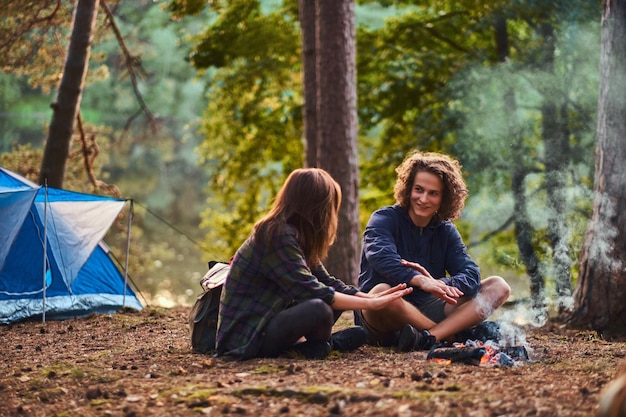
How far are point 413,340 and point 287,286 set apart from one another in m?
0.97

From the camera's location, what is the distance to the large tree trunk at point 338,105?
28.7ft

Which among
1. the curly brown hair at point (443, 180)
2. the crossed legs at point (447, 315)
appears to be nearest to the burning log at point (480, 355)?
the crossed legs at point (447, 315)

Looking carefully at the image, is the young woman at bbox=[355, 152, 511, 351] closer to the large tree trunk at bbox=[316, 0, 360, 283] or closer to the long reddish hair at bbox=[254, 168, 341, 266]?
the long reddish hair at bbox=[254, 168, 341, 266]

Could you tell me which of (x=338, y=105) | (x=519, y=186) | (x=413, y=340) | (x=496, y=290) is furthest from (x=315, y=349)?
(x=519, y=186)

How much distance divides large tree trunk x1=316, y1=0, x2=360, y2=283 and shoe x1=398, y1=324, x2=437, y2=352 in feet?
12.7

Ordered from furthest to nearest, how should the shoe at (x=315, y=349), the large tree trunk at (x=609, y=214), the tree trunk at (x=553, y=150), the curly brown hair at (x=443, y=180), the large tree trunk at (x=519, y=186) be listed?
the large tree trunk at (x=519, y=186) → the tree trunk at (x=553, y=150) → the large tree trunk at (x=609, y=214) → the curly brown hair at (x=443, y=180) → the shoe at (x=315, y=349)

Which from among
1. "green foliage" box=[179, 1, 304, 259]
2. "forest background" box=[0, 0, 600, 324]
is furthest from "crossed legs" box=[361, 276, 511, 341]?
"green foliage" box=[179, 1, 304, 259]

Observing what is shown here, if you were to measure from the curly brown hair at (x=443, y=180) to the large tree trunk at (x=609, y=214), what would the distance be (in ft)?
5.77

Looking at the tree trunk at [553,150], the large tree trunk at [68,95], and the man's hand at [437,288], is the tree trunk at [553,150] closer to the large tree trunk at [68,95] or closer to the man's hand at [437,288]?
the large tree trunk at [68,95]

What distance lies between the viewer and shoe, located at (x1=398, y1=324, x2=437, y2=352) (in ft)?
16.0

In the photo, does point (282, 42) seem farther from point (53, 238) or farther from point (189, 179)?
point (189, 179)

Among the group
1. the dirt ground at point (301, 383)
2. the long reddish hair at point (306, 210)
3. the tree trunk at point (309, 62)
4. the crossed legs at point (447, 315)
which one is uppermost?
the tree trunk at point (309, 62)

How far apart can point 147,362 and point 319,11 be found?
525cm

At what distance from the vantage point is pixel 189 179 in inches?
1390
